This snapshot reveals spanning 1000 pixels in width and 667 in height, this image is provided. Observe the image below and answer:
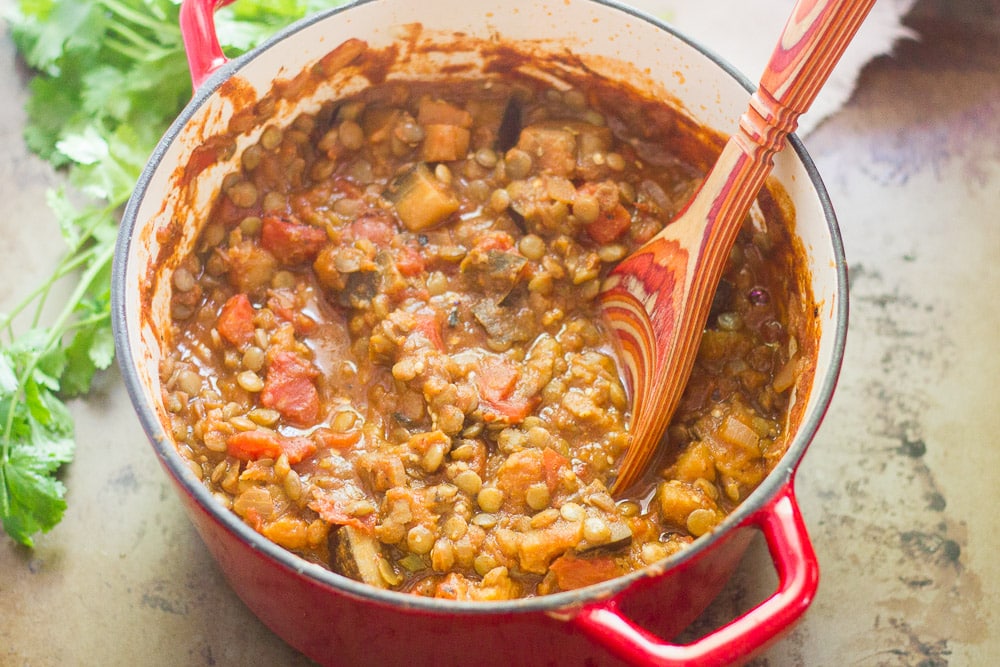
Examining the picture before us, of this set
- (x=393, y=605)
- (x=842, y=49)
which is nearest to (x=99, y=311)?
(x=393, y=605)

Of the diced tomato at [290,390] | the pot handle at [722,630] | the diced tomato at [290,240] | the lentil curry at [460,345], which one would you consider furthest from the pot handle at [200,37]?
the pot handle at [722,630]

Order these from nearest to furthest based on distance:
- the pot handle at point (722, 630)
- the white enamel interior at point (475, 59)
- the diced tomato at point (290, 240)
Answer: the pot handle at point (722, 630)
the white enamel interior at point (475, 59)
the diced tomato at point (290, 240)

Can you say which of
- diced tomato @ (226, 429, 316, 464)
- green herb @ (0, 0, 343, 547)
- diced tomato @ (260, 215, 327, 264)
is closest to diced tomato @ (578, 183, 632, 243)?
diced tomato @ (260, 215, 327, 264)

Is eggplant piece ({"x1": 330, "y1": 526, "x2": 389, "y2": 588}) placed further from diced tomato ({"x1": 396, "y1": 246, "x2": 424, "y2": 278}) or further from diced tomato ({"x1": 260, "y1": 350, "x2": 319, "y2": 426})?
diced tomato ({"x1": 396, "y1": 246, "x2": 424, "y2": 278})

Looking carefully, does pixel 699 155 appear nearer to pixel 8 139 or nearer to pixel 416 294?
pixel 416 294

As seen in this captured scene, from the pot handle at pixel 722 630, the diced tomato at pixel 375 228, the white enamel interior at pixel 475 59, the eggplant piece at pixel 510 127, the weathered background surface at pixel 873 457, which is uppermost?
the white enamel interior at pixel 475 59

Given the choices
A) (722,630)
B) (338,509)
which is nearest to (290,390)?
(338,509)

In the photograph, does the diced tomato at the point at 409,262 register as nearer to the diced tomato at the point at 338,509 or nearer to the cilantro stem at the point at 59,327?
the diced tomato at the point at 338,509
